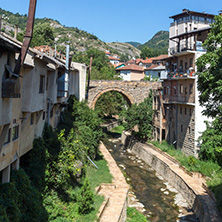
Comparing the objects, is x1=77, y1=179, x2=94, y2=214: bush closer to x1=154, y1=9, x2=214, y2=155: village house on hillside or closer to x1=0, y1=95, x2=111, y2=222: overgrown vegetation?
A: x1=0, y1=95, x2=111, y2=222: overgrown vegetation

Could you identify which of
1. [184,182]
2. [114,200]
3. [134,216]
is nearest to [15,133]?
[114,200]

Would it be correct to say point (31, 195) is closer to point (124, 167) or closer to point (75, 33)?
point (124, 167)

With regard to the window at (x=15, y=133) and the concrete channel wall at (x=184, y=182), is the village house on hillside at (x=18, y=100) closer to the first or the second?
the window at (x=15, y=133)

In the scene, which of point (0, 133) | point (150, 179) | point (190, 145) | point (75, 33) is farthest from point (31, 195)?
point (75, 33)

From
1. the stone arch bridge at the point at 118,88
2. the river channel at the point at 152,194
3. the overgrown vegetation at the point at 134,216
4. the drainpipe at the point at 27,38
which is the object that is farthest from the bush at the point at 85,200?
the stone arch bridge at the point at 118,88

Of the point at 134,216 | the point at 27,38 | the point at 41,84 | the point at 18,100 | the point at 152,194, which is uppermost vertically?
the point at 27,38

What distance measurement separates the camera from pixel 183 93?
24.3m

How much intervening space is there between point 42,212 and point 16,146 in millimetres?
2650

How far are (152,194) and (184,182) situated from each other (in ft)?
7.30

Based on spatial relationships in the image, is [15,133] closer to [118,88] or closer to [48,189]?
[48,189]

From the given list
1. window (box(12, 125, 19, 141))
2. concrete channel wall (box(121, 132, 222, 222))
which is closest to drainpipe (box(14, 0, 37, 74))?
window (box(12, 125, 19, 141))

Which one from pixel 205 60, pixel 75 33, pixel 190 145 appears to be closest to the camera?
pixel 205 60

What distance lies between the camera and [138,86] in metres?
Result: 34.1

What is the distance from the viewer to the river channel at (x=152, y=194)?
14852 millimetres
